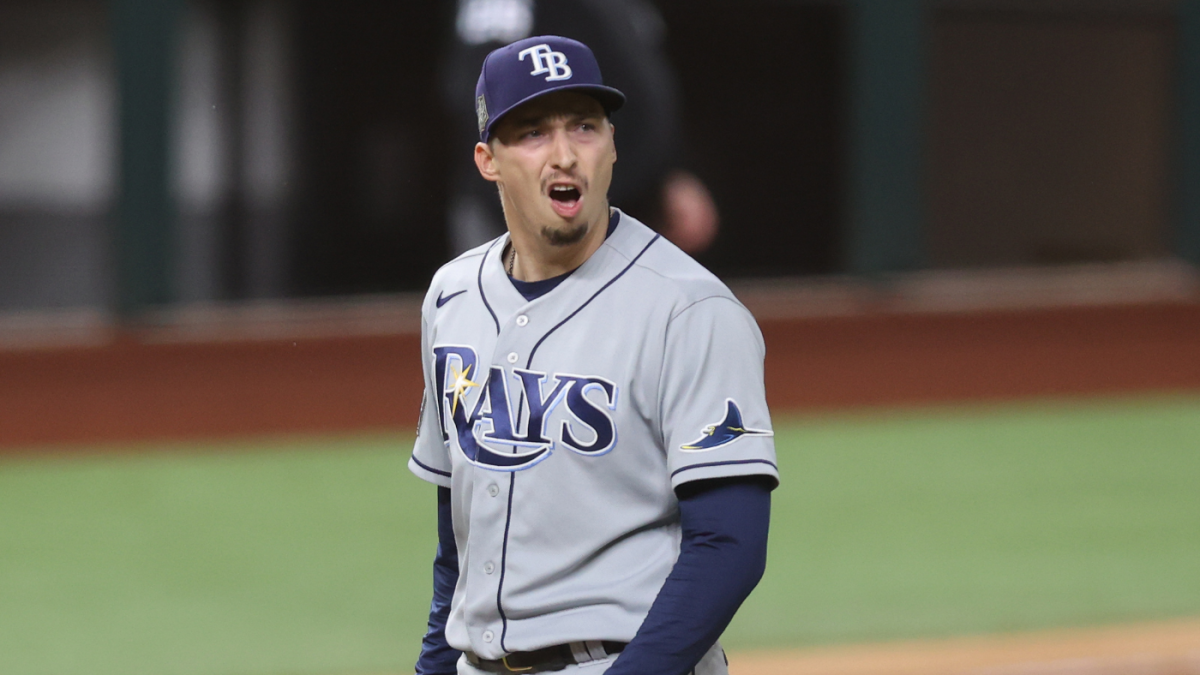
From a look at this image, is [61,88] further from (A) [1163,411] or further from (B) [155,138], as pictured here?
(A) [1163,411]

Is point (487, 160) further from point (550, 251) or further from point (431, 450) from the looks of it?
point (431, 450)

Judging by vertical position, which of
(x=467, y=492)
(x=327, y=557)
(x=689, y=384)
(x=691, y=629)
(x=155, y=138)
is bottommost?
(x=327, y=557)

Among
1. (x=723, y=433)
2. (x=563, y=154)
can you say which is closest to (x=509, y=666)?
(x=723, y=433)

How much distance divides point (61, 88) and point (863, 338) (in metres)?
3.96

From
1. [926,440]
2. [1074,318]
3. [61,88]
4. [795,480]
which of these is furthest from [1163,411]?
[61,88]

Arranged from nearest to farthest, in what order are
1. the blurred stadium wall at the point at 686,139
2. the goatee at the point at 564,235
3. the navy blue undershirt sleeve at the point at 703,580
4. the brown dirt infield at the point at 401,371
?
the navy blue undershirt sleeve at the point at 703,580
the goatee at the point at 564,235
the brown dirt infield at the point at 401,371
the blurred stadium wall at the point at 686,139

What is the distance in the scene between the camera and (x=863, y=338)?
849 cm

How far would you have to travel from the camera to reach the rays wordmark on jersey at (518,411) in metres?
2.10

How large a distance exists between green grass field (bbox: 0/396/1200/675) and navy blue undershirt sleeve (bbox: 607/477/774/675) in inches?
107

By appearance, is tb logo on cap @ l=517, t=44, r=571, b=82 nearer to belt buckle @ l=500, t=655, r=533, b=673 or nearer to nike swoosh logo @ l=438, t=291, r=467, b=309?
nike swoosh logo @ l=438, t=291, r=467, b=309

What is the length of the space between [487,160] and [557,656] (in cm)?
64

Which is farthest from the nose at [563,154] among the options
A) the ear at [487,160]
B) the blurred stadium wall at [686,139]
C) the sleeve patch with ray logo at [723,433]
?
the blurred stadium wall at [686,139]

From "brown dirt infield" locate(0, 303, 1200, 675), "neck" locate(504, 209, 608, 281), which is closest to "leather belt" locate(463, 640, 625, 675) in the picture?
"neck" locate(504, 209, 608, 281)

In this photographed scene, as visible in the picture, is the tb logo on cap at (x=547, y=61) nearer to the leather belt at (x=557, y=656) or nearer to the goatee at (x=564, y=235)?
the goatee at (x=564, y=235)
